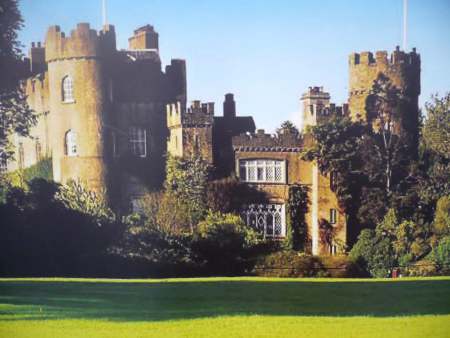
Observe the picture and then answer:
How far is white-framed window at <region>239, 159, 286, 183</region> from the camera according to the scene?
753 centimetres

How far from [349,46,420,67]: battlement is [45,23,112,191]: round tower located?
2310mm

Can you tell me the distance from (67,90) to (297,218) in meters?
2.39

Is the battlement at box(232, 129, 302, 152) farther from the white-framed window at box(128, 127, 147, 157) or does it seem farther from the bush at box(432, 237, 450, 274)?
the bush at box(432, 237, 450, 274)

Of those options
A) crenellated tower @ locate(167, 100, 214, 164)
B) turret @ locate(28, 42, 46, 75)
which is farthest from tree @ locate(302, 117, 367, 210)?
turret @ locate(28, 42, 46, 75)

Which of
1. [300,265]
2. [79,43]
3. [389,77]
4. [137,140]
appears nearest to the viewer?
[79,43]

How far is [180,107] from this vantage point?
7.35 m

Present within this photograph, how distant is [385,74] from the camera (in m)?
7.64

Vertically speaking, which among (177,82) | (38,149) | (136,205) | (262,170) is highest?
(177,82)

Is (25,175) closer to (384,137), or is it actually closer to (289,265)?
(289,265)

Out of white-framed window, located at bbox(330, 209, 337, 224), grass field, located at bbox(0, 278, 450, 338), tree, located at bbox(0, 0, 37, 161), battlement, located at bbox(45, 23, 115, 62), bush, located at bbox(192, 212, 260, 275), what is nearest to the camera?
grass field, located at bbox(0, 278, 450, 338)

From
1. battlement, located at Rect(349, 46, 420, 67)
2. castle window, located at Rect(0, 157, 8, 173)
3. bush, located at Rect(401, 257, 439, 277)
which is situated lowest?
bush, located at Rect(401, 257, 439, 277)

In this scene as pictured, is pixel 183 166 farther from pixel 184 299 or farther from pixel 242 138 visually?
pixel 184 299

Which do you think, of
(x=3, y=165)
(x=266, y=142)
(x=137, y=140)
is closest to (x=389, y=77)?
(x=266, y=142)

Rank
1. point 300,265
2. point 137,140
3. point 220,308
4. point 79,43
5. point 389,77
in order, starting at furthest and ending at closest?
point 389,77
point 300,265
point 137,140
point 79,43
point 220,308
